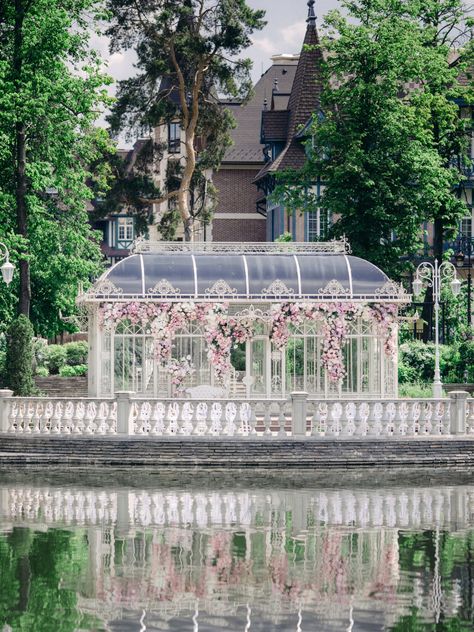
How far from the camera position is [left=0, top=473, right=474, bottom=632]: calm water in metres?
16.8

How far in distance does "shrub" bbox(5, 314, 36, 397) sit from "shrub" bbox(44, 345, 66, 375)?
14775 mm

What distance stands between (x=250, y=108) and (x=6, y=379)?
52.3 meters

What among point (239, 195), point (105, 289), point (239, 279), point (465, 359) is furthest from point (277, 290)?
point (239, 195)

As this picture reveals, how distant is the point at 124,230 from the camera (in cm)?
10456

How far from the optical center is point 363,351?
37906 mm

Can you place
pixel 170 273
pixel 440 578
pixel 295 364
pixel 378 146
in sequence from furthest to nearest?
pixel 378 146, pixel 170 273, pixel 295 364, pixel 440 578

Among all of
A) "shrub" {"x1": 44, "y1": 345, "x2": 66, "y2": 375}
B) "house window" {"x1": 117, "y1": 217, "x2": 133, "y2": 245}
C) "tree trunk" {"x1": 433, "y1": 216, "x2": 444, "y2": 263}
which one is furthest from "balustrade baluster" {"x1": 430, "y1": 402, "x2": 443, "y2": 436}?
"house window" {"x1": 117, "y1": 217, "x2": 133, "y2": 245}

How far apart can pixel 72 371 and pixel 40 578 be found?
107 feet

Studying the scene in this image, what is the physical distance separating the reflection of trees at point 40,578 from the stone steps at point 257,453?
878 centimetres

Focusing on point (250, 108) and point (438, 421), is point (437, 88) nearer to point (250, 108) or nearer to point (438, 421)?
point (438, 421)

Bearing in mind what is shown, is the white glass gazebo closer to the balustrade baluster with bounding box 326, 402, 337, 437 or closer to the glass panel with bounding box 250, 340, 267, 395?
the glass panel with bounding box 250, 340, 267, 395

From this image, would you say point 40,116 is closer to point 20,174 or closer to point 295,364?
point 20,174

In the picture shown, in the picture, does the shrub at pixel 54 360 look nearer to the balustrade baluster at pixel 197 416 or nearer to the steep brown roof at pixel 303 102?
the steep brown roof at pixel 303 102

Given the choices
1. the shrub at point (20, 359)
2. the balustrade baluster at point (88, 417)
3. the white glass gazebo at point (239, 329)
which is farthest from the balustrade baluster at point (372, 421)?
the shrub at point (20, 359)
